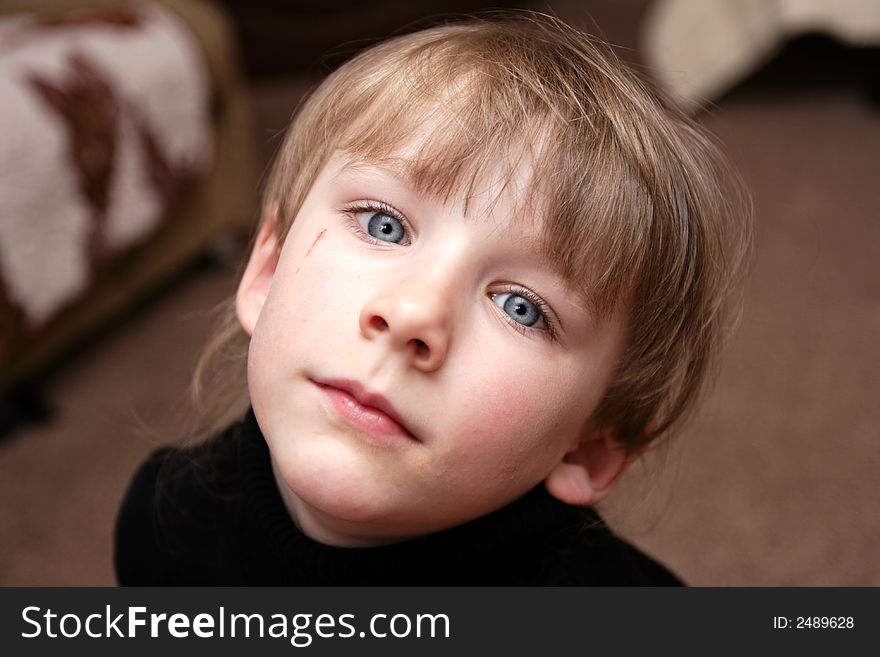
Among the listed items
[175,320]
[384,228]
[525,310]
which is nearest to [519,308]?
[525,310]

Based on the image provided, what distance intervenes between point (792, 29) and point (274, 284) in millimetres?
2035

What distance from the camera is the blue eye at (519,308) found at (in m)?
0.63

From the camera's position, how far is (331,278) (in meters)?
0.64

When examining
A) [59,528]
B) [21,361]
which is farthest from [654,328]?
[21,361]

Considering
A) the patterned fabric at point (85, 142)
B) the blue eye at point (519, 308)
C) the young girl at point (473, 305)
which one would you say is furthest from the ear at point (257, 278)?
the patterned fabric at point (85, 142)

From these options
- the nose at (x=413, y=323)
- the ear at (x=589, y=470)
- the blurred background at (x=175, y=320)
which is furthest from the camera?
the blurred background at (x=175, y=320)

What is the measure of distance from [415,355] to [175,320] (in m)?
1.21

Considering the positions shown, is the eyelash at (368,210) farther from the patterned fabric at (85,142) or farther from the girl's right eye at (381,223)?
the patterned fabric at (85,142)

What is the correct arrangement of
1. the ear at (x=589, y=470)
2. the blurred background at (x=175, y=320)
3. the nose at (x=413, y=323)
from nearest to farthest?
the nose at (x=413, y=323) < the ear at (x=589, y=470) < the blurred background at (x=175, y=320)

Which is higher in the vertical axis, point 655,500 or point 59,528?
point 655,500

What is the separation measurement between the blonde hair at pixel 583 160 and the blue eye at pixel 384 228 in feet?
0.11

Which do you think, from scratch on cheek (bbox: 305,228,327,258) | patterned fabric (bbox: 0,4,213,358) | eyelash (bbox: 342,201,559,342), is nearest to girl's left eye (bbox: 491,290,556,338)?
eyelash (bbox: 342,201,559,342)

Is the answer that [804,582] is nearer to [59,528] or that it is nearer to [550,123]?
[550,123]

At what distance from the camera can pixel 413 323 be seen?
1.87 ft
